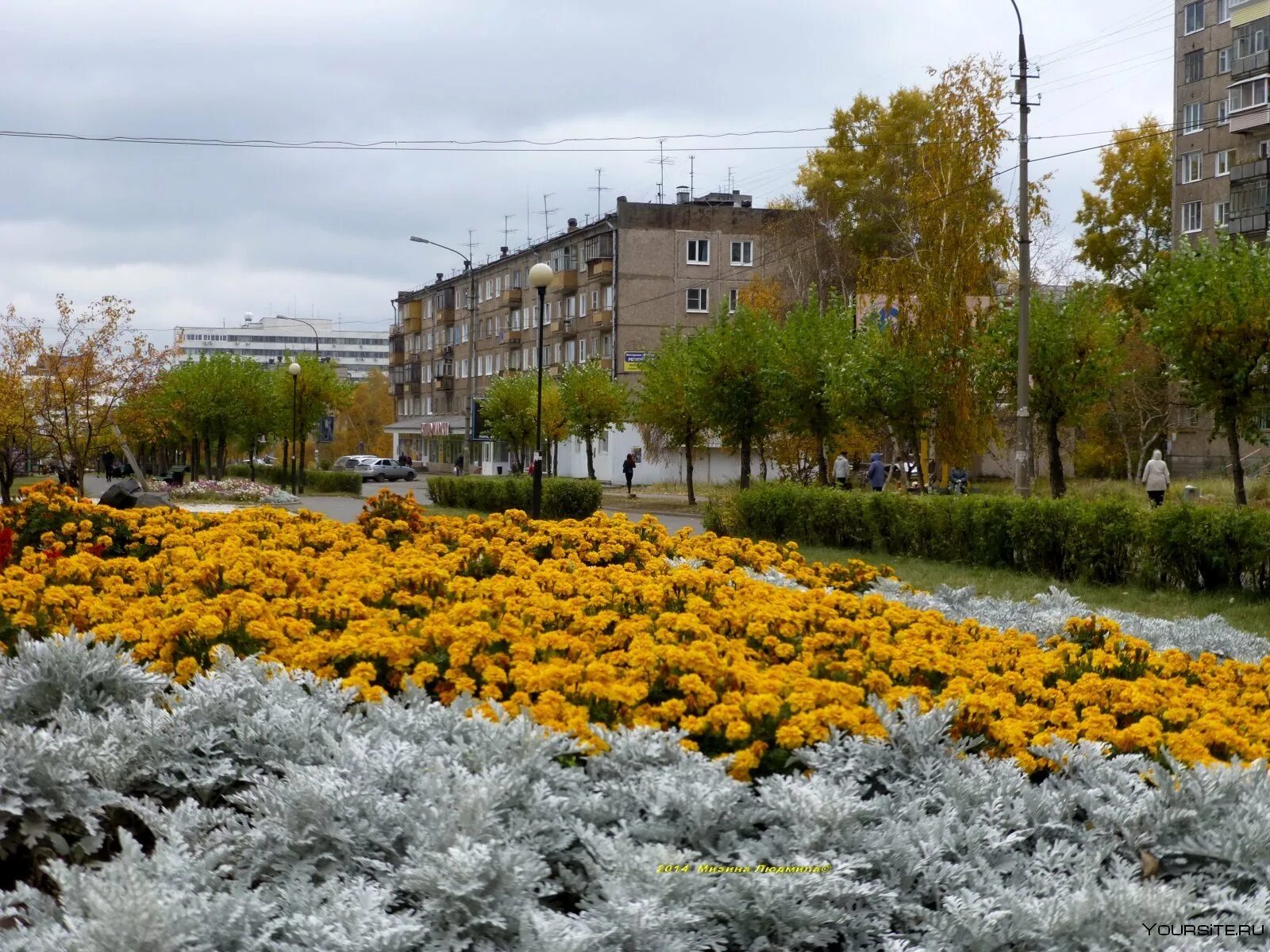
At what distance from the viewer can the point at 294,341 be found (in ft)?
616

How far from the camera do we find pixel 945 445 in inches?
1120

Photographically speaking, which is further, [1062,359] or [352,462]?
[352,462]

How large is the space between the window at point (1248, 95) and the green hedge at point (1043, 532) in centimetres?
3440

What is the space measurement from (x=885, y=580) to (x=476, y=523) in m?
3.23

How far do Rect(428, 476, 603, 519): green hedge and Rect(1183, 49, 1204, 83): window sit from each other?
Result: 3561 cm

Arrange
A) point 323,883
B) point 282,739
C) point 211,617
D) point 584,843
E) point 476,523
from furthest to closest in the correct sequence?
1. point 476,523
2. point 211,617
3. point 282,739
4. point 584,843
5. point 323,883

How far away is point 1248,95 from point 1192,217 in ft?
19.0

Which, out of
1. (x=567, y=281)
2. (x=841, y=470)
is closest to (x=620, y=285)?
(x=567, y=281)

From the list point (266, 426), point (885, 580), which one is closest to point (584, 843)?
point (885, 580)

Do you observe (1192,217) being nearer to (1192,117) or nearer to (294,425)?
(1192,117)

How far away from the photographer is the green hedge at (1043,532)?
1347 cm

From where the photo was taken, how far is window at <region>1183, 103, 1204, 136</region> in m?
50.8

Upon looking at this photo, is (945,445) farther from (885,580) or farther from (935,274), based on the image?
(885,580)

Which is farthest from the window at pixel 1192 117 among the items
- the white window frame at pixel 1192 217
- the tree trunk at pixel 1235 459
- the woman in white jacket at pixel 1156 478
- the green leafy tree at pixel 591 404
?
the tree trunk at pixel 1235 459
